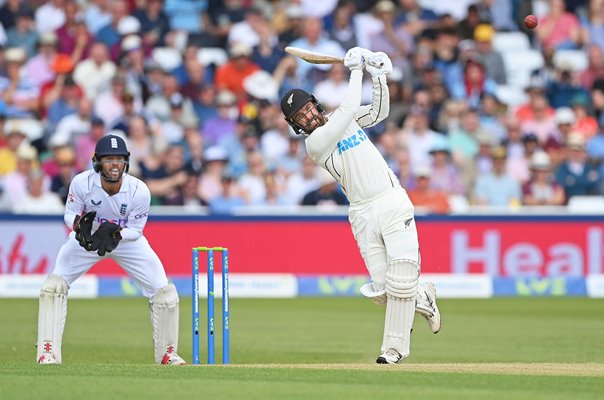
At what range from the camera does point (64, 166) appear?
A: 16.6 meters

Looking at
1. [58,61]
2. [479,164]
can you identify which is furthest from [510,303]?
[58,61]

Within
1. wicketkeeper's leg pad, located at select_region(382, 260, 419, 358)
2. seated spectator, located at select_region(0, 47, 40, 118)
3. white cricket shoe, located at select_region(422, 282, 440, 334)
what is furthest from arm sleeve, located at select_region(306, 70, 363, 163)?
seated spectator, located at select_region(0, 47, 40, 118)

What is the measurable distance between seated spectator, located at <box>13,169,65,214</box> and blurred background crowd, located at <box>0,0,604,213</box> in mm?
20

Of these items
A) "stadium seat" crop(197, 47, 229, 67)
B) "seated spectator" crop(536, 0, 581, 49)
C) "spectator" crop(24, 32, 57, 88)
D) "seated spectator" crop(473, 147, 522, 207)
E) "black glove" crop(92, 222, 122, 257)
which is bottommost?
"black glove" crop(92, 222, 122, 257)

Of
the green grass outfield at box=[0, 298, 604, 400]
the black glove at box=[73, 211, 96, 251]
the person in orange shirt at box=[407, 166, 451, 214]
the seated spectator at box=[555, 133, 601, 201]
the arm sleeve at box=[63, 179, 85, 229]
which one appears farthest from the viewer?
the seated spectator at box=[555, 133, 601, 201]

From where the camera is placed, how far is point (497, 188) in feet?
55.6

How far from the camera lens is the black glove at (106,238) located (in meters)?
9.55

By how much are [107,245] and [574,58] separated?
11.4m

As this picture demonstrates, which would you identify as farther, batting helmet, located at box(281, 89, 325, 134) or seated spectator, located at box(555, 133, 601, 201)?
seated spectator, located at box(555, 133, 601, 201)

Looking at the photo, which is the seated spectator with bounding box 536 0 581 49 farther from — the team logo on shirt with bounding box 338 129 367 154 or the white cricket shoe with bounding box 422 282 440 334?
the team logo on shirt with bounding box 338 129 367 154

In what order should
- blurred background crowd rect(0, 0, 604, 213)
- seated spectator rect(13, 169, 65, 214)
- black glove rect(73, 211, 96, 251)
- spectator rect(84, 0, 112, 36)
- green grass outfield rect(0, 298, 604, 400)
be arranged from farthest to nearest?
spectator rect(84, 0, 112, 36)
blurred background crowd rect(0, 0, 604, 213)
seated spectator rect(13, 169, 65, 214)
black glove rect(73, 211, 96, 251)
green grass outfield rect(0, 298, 604, 400)

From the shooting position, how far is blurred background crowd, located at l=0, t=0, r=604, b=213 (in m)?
16.9

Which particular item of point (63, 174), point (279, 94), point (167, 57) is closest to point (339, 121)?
point (63, 174)

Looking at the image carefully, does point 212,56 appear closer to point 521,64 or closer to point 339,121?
point 521,64
